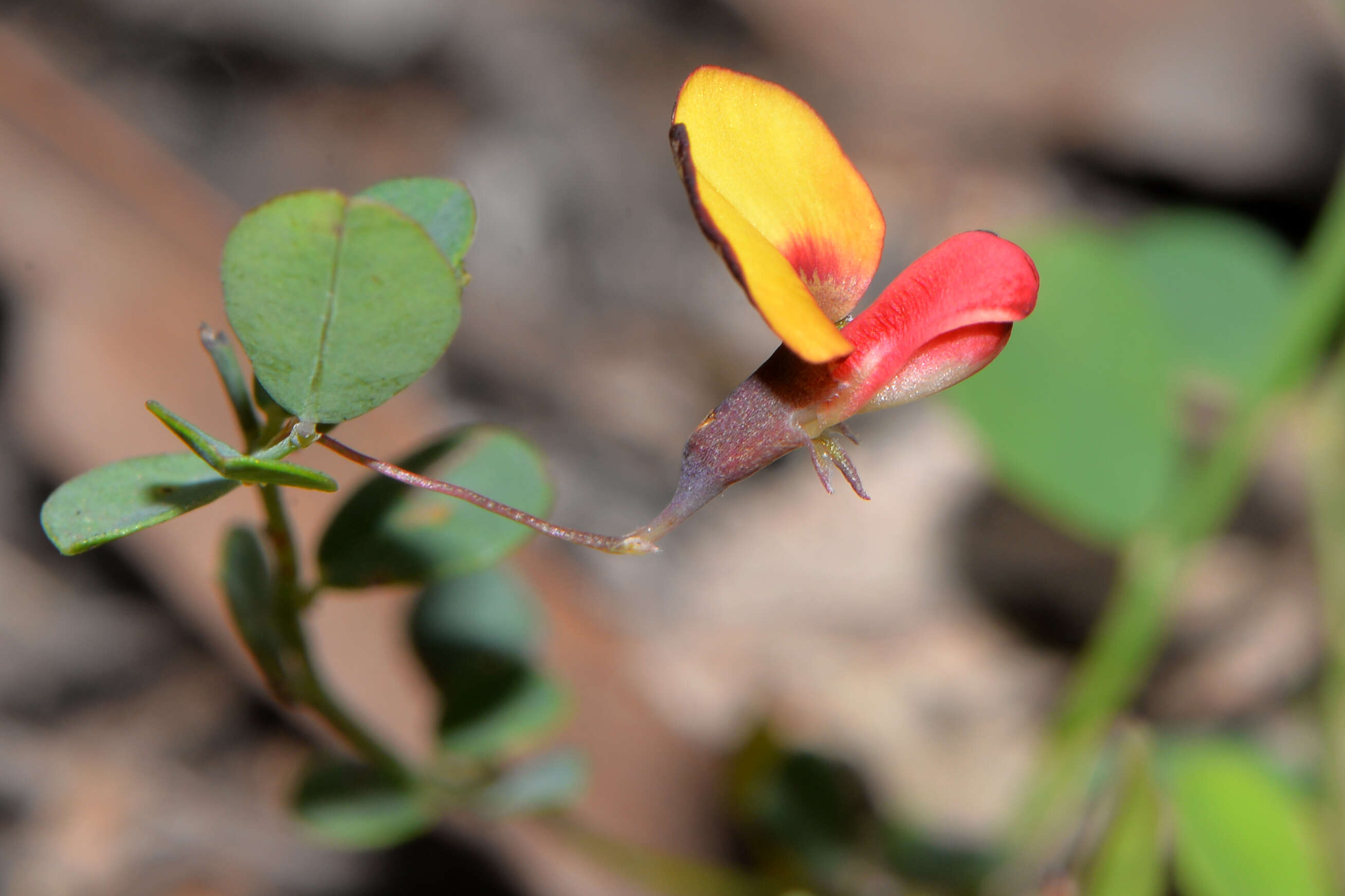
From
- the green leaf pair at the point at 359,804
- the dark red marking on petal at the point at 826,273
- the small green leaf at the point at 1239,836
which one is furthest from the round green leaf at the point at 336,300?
the small green leaf at the point at 1239,836

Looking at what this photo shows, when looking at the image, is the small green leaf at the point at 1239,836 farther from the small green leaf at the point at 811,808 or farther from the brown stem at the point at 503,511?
the brown stem at the point at 503,511

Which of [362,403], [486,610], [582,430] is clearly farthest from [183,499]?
[582,430]

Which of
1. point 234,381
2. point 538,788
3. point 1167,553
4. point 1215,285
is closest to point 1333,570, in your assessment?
point 1167,553

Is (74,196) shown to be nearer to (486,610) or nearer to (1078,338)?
(486,610)

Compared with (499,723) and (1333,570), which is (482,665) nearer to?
(499,723)

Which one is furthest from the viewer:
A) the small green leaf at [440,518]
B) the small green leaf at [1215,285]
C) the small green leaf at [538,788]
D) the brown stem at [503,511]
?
the small green leaf at [1215,285]
